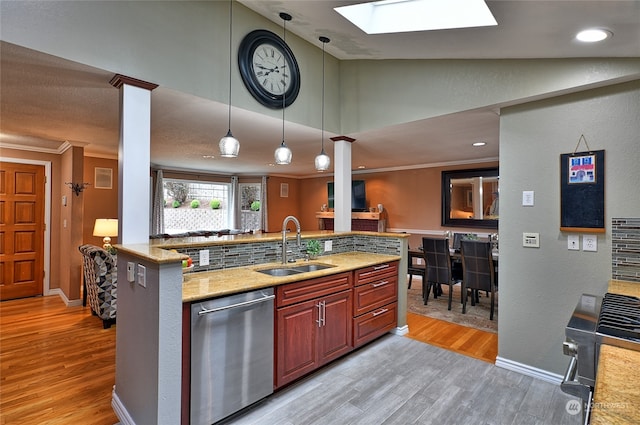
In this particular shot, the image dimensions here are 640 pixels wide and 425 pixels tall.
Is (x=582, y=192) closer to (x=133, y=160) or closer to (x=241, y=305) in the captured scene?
(x=241, y=305)

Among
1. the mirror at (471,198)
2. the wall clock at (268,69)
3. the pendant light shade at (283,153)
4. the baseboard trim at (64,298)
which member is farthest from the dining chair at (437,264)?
the baseboard trim at (64,298)

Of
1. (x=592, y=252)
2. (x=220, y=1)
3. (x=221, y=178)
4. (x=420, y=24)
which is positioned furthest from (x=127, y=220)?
(x=221, y=178)

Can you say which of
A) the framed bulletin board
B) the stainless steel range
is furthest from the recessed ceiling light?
the stainless steel range

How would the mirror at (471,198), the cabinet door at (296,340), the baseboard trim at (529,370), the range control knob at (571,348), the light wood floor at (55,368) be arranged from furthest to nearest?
the mirror at (471,198) < the baseboard trim at (529,370) < the cabinet door at (296,340) < the light wood floor at (55,368) < the range control knob at (571,348)

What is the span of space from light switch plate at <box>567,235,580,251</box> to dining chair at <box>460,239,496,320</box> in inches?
57.1

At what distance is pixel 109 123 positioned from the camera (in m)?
3.49

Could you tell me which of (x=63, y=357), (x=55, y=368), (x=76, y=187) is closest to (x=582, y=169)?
(x=55, y=368)

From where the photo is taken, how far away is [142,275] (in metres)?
1.83

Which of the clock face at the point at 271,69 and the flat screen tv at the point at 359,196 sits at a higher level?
the clock face at the point at 271,69

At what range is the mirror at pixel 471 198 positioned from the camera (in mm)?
5648

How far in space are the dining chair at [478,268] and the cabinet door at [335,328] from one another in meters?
2.07

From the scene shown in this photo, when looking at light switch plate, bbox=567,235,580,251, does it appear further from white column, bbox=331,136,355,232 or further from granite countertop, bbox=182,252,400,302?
white column, bbox=331,136,355,232

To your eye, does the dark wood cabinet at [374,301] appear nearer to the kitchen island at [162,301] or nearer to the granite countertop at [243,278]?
the granite countertop at [243,278]

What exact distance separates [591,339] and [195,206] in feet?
25.2
